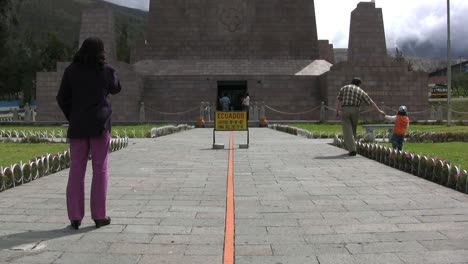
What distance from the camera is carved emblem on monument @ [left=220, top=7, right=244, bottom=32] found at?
32.8 metres

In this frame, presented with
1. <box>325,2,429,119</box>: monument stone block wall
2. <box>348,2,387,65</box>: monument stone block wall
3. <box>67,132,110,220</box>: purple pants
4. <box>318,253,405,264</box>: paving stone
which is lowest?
<box>318,253,405,264</box>: paving stone

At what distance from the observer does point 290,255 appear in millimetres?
3441

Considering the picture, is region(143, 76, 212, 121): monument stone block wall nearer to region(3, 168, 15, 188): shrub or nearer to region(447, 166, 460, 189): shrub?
region(3, 168, 15, 188): shrub

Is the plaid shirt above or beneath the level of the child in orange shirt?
above

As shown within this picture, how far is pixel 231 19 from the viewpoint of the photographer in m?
32.8

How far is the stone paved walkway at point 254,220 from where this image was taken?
346 centimetres

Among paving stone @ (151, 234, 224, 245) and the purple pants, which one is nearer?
paving stone @ (151, 234, 224, 245)

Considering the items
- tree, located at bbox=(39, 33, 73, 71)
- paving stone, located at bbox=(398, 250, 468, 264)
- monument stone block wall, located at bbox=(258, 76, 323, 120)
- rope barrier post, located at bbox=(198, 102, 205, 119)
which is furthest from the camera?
Result: tree, located at bbox=(39, 33, 73, 71)

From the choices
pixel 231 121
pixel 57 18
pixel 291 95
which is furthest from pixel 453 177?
pixel 57 18

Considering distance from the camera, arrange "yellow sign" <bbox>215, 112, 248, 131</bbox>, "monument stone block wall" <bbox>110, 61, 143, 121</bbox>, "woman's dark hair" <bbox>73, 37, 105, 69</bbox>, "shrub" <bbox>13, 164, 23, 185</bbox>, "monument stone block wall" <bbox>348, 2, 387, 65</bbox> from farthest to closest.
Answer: "monument stone block wall" <bbox>348, 2, 387, 65</bbox> < "monument stone block wall" <bbox>110, 61, 143, 121</bbox> < "yellow sign" <bbox>215, 112, 248, 131</bbox> < "shrub" <bbox>13, 164, 23, 185</bbox> < "woman's dark hair" <bbox>73, 37, 105, 69</bbox>

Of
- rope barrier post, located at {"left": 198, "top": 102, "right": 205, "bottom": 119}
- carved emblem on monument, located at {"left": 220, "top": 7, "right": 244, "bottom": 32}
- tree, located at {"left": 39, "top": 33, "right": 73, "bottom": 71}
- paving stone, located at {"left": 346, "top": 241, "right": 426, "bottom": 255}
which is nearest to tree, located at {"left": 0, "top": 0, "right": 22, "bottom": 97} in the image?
tree, located at {"left": 39, "top": 33, "right": 73, "bottom": 71}

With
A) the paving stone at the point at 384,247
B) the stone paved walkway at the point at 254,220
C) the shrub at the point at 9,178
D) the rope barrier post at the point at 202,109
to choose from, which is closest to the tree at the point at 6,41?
the rope barrier post at the point at 202,109

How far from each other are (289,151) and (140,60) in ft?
79.4

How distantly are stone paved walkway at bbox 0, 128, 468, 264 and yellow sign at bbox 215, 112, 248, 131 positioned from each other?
494cm
